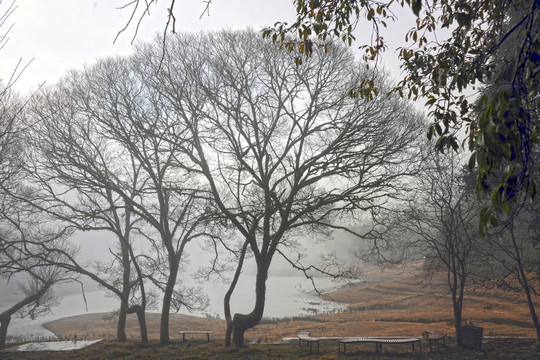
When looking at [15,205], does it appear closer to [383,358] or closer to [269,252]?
[269,252]

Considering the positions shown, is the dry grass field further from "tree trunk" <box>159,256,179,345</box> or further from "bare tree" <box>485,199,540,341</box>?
"bare tree" <box>485,199,540,341</box>

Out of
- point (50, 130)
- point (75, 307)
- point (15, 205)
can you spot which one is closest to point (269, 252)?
point (50, 130)

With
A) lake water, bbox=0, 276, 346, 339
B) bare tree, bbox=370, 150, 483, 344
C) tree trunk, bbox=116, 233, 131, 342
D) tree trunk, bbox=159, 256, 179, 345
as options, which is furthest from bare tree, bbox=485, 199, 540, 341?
tree trunk, bbox=116, 233, 131, 342

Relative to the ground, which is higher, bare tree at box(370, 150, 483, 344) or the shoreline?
bare tree at box(370, 150, 483, 344)

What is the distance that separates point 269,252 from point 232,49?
6519mm

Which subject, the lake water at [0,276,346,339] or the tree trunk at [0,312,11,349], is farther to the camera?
the lake water at [0,276,346,339]

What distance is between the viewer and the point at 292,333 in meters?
17.9

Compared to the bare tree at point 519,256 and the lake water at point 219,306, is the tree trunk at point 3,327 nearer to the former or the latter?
the lake water at point 219,306

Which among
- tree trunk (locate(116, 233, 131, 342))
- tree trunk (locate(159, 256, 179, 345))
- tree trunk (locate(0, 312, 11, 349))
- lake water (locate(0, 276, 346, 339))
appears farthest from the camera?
lake water (locate(0, 276, 346, 339))

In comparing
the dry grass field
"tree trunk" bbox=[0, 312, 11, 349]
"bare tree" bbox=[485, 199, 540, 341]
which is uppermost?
"bare tree" bbox=[485, 199, 540, 341]

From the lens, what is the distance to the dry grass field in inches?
490

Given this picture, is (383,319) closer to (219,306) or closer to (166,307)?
(166,307)

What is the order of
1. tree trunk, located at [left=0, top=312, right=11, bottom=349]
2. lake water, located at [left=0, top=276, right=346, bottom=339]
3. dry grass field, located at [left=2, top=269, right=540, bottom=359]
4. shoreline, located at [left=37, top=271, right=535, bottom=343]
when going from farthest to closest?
lake water, located at [left=0, top=276, right=346, bottom=339]
shoreline, located at [left=37, top=271, right=535, bottom=343]
tree trunk, located at [left=0, top=312, right=11, bottom=349]
dry grass field, located at [left=2, top=269, right=540, bottom=359]

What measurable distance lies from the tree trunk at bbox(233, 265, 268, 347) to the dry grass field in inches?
25.2
